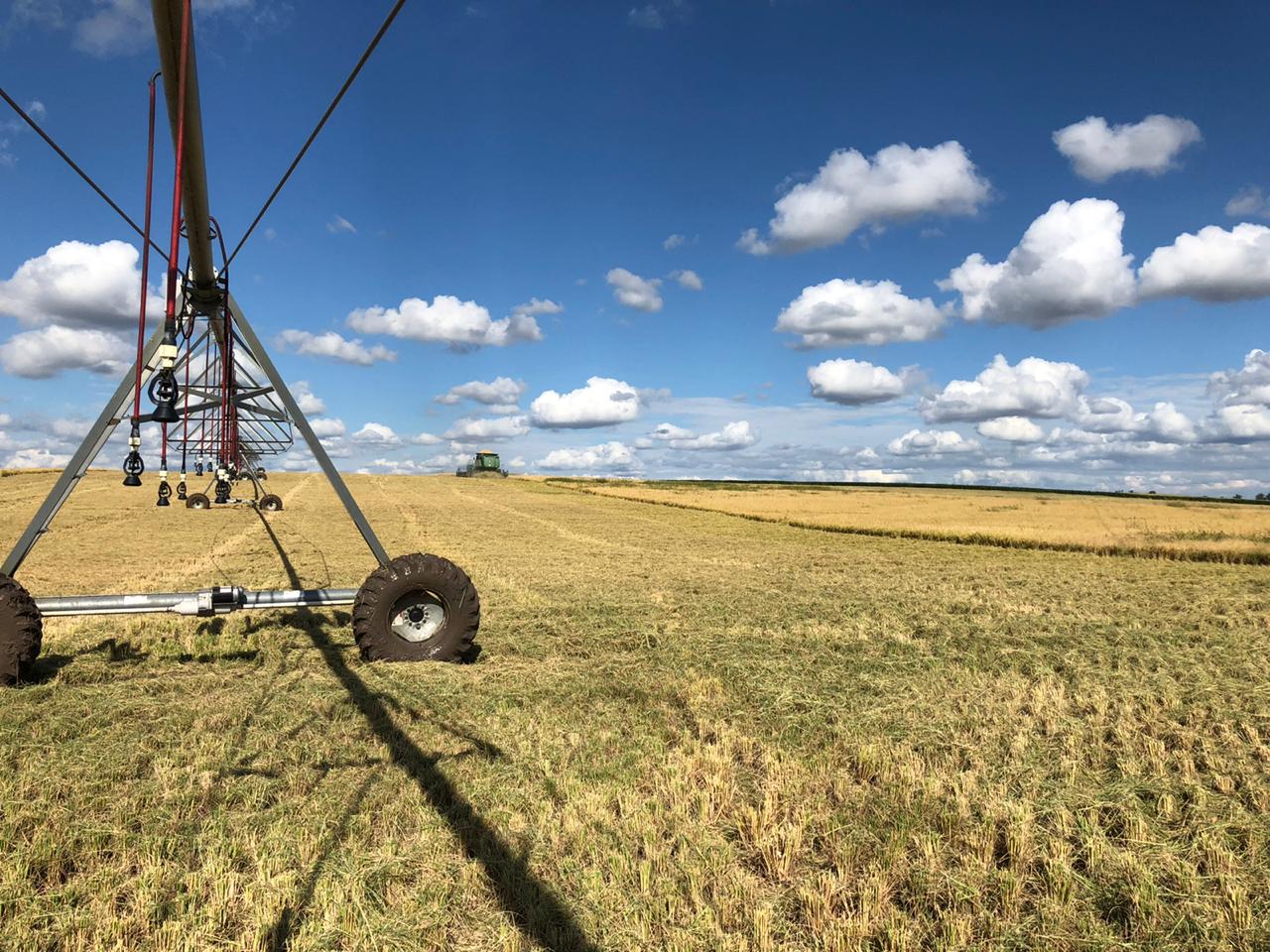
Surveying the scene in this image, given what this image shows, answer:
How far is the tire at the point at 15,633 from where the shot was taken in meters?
7.41

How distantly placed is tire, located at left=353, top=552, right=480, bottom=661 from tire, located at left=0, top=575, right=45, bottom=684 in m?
3.13

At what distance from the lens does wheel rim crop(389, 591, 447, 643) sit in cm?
900

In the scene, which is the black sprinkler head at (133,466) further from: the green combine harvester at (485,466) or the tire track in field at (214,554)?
the green combine harvester at (485,466)

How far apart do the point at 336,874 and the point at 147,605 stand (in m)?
5.73

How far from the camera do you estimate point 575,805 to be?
4973mm

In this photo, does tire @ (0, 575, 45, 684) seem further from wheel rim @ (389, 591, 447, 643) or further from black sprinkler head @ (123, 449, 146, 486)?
wheel rim @ (389, 591, 447, 643)

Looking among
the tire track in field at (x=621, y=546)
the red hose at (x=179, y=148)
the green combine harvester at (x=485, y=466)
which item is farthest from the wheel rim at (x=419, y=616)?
the green combine harvester at (x=485, y=466)

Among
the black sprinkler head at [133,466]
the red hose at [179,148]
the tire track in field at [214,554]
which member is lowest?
the tire track in field at [214,554]

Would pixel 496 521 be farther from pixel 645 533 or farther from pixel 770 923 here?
pixel 770 923

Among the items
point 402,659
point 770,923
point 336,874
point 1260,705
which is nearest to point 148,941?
point 336,874

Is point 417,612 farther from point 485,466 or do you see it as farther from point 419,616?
point 485,466

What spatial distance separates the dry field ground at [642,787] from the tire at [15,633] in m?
0.37

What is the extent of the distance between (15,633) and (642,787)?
672 centimetres

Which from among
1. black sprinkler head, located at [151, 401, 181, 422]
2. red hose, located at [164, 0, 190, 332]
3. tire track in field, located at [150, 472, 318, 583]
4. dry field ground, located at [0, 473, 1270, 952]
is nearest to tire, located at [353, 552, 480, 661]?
dry field ground, located at [0, 473, 1270, 952]
